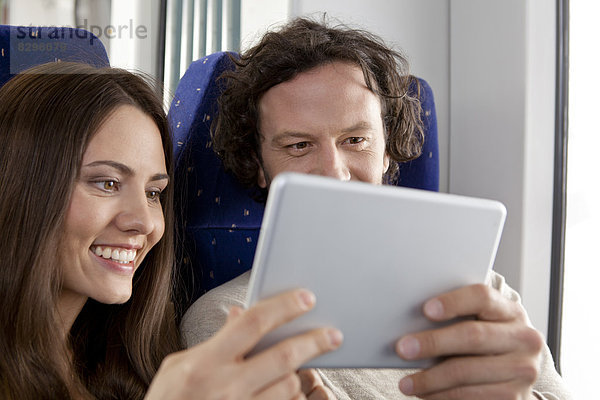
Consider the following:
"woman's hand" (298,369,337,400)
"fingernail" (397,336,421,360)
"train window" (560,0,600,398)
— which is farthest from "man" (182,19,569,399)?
"train window" (560,0,600,398)

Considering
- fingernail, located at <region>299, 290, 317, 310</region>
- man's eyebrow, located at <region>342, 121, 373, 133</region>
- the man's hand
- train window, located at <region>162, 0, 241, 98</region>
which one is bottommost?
the man's hand

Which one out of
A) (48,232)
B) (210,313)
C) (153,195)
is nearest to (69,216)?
(48,232)

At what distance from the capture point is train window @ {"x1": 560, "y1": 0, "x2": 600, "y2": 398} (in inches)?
100

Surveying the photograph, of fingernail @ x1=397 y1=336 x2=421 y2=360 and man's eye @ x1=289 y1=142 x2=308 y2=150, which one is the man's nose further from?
fingernail @ x1=397 y1=336 x2=421 y2=360

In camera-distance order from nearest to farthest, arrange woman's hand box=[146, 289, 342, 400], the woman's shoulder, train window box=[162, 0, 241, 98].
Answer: woman's hand box=[146, 289, 342, 400] → the woman's shoulder → train window box=[162, 0, 241, 98]

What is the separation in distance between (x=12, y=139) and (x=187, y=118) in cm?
50

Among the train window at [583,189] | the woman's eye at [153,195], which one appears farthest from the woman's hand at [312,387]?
the train window at [583,189]

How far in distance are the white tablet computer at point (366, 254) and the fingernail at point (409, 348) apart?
0.05 ft

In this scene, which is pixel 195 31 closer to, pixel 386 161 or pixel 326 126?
pixel 386 161

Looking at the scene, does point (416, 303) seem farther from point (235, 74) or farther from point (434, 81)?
point (434, 81)

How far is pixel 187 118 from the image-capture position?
5.40ft

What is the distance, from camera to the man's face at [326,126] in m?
1.52

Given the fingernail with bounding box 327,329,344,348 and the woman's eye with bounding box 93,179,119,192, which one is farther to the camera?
the woman's eye with bounding box 93,179,119,192

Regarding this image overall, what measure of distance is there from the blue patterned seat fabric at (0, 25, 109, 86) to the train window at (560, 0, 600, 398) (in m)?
1.82
